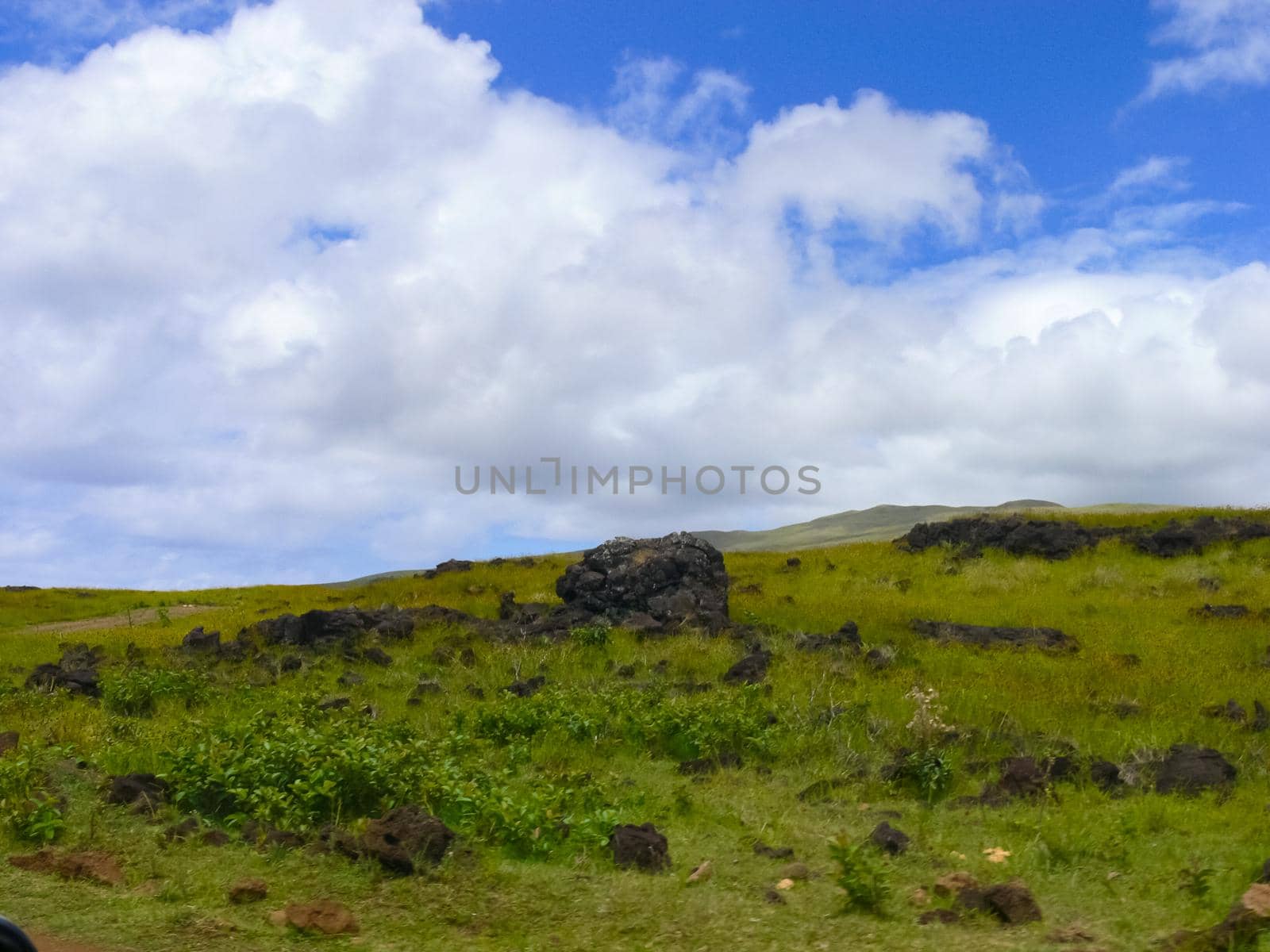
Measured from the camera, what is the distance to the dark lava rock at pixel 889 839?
26.9 ft

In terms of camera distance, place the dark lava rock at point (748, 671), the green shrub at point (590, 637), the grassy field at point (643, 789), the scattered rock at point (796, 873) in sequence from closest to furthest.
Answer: the grassy field at point (643, 789) < the scattered rock at point (796, 873) < the dark lava rock at point (748, 671) < the green shrub at point (590, 637)

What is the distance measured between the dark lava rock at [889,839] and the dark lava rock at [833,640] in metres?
8.75

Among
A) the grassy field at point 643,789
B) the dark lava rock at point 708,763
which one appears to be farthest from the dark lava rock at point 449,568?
the dark lava rock at point 708,763

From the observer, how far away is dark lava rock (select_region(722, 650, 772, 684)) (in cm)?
1519

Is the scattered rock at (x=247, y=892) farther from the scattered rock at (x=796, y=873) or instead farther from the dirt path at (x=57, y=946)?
the scattered rock at (x=796, y=873)

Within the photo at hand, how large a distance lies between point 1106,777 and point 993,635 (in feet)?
29.0

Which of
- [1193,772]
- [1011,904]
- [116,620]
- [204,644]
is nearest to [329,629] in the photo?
[204,644]

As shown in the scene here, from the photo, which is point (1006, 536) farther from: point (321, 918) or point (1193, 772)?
point (321, 918)

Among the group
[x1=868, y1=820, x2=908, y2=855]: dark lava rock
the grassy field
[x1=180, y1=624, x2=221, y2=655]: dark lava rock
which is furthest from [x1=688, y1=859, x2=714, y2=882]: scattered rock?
[x1=180, y1=624, x2=221, y2=655]: dark lava rock


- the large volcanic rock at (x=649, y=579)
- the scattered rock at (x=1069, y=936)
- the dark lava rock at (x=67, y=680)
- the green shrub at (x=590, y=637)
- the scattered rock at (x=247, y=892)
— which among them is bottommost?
the scattered rock at (x=1069, y=936)

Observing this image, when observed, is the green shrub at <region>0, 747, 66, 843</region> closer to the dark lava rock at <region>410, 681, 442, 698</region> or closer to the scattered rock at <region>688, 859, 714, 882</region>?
the scattered rock at <region>688, 859, 714, 882</region>

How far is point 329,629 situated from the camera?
19141mm

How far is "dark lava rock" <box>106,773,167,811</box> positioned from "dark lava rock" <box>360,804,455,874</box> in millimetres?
2303

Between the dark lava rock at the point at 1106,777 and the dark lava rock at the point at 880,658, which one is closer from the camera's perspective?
the dark lava rock at the point at 1106,777
